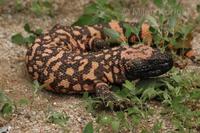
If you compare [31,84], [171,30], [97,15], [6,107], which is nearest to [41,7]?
[97,15]

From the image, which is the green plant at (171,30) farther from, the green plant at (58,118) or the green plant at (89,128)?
the green plant at (89,128)

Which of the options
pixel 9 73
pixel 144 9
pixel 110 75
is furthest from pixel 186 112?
pixel 144 9

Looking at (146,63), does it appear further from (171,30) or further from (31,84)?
(31,84)

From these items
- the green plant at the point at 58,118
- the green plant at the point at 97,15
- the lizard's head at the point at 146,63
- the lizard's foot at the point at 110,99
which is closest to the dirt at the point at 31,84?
the green plant at the point at 58,118

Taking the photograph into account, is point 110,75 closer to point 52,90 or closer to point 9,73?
point 52,90

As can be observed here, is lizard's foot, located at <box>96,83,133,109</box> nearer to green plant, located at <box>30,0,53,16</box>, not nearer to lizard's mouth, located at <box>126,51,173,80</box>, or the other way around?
lizard's mouth, located at <box>126,51,173,80</box>

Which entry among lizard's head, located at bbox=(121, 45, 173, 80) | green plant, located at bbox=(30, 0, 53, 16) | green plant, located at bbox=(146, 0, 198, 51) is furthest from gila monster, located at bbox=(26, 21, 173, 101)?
green plant, located at bbox=(30, 0, 53, 16)

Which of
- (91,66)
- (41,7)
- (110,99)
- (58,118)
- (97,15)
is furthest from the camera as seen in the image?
(41,7)
